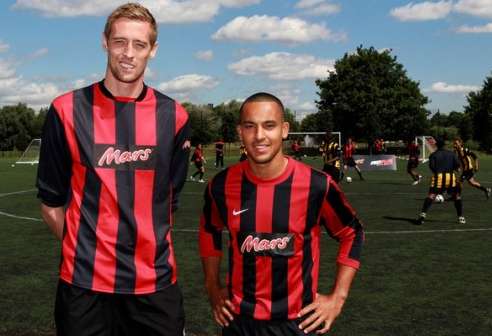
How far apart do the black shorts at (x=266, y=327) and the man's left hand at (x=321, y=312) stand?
0.05 metres

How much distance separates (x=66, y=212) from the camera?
3021 millimetres

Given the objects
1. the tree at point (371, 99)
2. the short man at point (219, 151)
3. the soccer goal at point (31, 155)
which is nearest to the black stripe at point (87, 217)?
the short man at point (219, 151)

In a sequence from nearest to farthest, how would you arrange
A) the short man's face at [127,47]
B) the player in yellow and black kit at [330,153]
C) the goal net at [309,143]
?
1. the short man's face at [127,47]
2. the player in yellow and black kit at [330,153]
3. the goal net at [309,143]

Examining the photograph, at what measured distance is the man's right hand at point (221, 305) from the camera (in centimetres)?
304

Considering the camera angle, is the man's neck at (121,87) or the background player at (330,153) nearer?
the man's neck at (121,87)

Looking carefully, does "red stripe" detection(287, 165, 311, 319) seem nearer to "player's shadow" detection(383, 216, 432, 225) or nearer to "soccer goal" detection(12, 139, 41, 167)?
"player's shadow" detection(383, 216, 432, 225)

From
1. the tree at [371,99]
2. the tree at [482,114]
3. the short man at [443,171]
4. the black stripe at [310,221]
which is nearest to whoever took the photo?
the black stripe at [310,221]

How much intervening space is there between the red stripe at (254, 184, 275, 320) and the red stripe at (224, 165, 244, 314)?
0.09 metres

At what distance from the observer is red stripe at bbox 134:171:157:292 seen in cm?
296

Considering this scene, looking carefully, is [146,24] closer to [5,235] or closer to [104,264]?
[104,264]

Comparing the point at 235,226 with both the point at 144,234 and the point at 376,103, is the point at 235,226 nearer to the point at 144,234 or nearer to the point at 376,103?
the point at 144,234

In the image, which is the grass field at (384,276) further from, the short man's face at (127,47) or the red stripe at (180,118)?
the short man's face at (127,47)

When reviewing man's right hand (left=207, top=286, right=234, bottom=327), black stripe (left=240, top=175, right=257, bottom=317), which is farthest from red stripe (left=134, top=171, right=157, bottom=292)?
black stripe (left=240, top=175, right=257, bottom=317)

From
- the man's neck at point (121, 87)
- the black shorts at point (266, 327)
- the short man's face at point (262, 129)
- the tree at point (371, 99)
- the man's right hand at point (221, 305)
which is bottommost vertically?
the black shorts at point (266, 327)
